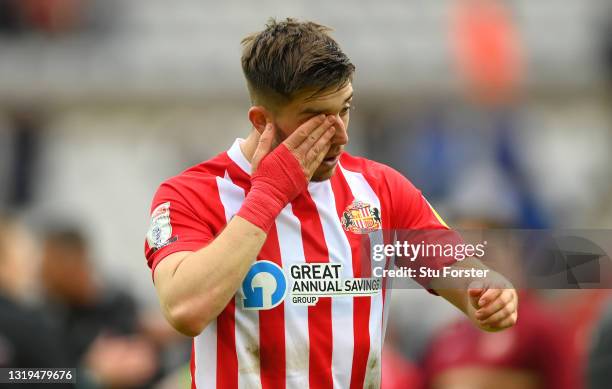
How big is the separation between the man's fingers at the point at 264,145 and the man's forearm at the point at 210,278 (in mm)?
226

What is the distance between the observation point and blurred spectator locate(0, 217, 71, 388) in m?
5.73

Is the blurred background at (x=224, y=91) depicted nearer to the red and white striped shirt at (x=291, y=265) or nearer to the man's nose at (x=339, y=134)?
the red and white striped shirt at (x=291, y=265)

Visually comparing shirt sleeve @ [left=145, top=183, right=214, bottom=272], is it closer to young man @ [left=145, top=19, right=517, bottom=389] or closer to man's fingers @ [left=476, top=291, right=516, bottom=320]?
young man @ [left=145, top=19, right=517, bottom=389]

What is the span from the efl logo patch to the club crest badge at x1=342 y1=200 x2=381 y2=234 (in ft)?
1.71

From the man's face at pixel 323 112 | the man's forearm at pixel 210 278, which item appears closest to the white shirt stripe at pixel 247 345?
the man's forearm at pixel 210 278

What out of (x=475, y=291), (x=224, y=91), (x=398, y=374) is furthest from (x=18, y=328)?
(x=224, y=91)

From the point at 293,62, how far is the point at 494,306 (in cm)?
90

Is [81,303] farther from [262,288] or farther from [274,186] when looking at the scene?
[274,186]

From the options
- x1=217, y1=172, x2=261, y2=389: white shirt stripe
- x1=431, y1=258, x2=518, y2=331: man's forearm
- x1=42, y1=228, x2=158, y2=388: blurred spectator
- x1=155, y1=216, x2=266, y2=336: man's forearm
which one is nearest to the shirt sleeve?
x1=155, y1=216, x2=266, y2=336: man's forearm

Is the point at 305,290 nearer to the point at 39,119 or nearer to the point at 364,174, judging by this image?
the point at 364,174

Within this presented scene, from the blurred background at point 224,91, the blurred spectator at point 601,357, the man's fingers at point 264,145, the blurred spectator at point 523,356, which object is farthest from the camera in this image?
the blurred background at point 224,91

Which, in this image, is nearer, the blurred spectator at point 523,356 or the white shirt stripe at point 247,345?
the white shirt stripe at point 247,345

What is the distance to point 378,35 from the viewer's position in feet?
53.3

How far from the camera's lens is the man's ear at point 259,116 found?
373cm
